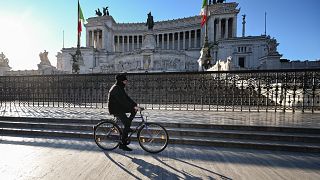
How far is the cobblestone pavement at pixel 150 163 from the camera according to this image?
4.44m

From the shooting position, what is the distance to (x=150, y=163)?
5.12 m

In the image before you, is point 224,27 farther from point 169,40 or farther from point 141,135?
point 141,135

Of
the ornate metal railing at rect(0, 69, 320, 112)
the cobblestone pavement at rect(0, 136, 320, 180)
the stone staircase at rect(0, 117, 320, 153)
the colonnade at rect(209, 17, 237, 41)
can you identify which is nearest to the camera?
the cobblestone pavement at rect(0, 136, 320, 180)

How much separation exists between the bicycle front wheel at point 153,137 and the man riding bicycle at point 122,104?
44cm

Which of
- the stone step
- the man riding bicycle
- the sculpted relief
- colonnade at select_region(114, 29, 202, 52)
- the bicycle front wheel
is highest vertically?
colonnade at select_region(114, 29, 202, 52)

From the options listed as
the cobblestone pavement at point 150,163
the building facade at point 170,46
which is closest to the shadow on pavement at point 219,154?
the cobblestone pavement at point 150,163

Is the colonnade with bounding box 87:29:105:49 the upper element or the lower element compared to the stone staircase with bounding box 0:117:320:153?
upper

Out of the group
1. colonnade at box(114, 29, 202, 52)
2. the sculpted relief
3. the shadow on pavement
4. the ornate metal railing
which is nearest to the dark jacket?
the shadow on pavement

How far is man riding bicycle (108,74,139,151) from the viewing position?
19.1 ft

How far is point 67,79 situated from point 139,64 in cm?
3782

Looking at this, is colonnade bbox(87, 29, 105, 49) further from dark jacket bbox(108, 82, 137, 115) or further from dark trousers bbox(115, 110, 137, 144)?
dark trousers bbox(115, 110, 137, 144)

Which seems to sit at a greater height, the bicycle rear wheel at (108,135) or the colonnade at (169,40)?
the colonnade at (169,40)

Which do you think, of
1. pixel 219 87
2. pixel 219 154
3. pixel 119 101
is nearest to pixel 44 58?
pixel 219 87

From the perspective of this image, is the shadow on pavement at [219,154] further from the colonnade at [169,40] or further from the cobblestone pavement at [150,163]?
the colonnade at [169,40]
